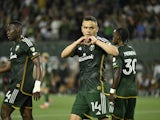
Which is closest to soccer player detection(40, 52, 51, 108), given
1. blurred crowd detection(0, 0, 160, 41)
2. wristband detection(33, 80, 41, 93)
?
blurred crowd detection(0, 0, 160, 41)

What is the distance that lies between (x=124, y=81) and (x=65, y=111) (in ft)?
29.4

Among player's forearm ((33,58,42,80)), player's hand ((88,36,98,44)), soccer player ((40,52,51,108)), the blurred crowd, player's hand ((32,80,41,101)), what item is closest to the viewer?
player's hand ((88,36,98,44))

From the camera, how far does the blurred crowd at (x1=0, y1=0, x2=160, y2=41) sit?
3086 centimetres

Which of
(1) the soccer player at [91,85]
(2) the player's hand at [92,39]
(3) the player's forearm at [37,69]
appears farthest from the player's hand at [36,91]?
(2) the player's hand at [92,39]

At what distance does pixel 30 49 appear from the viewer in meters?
12.1

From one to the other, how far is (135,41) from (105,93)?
1902 cm

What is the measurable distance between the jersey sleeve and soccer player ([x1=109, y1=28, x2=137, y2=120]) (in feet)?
5.47

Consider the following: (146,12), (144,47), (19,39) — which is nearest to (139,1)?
(146,12)

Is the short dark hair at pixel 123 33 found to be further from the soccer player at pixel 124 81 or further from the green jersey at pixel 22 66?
the green jersey at pixel 22 66

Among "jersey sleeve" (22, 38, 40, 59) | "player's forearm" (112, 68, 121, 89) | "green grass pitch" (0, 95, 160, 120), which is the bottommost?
"green grass pitch" (0, 95, 160, 120)

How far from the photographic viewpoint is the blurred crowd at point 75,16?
101ft

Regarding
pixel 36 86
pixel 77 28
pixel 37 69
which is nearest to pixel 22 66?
pixel 37 69

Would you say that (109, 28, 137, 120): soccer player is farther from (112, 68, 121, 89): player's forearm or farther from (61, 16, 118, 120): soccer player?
(61, 16, 118, 120): soccer player

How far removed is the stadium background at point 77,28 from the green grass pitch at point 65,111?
147 inches
